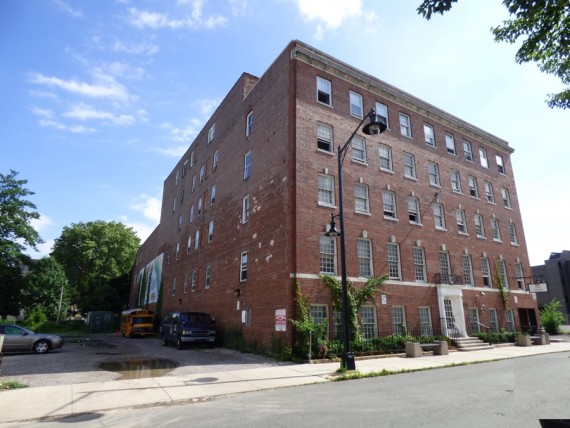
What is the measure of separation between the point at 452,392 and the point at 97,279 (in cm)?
6244

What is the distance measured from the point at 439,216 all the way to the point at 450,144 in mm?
6898

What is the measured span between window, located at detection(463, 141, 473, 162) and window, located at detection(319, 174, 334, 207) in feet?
50.0

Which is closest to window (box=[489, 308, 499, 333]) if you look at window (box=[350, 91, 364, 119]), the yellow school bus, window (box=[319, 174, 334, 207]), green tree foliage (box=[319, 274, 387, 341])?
green tree foliage (box=[319, 274, 387, 341])

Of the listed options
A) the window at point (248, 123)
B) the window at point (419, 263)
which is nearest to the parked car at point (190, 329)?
the window at point (248, 123)

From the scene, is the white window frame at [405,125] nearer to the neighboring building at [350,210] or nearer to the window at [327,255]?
the neighboring building at [350,210]

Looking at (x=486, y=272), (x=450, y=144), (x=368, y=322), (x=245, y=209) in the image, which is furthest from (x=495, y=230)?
(x=245, y=209)

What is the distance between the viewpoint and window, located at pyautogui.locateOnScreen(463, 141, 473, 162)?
97.6ft

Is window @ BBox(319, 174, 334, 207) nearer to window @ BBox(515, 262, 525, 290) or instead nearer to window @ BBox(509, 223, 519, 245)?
window @ BBox(515, 262, 525, 290)

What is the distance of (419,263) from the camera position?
22.9m

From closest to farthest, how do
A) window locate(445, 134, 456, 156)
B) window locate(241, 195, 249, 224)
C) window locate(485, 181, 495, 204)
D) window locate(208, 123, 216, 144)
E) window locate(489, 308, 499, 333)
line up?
→ window locate(241, 195, 249, 224)
window locate(489, 308, 499, 333)
window locate(445, 134, 456, 156)
window locate(485, 181, 495, 204)
window locate(208, 123, 216, 144)

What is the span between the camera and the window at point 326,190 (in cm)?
1992

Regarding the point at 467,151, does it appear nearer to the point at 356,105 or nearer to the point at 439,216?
the point at 439,216

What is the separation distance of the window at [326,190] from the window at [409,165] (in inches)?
270

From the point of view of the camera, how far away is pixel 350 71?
924 inches
